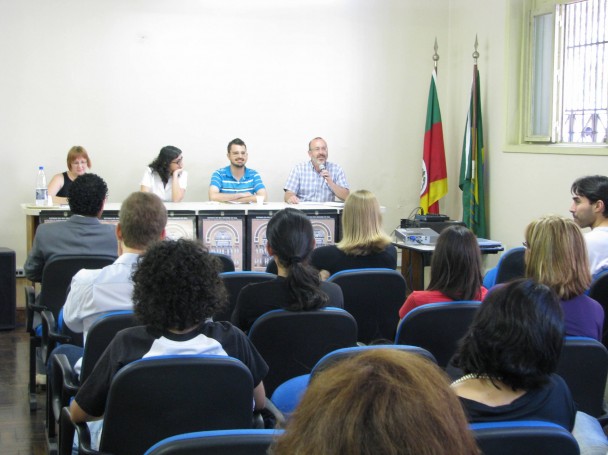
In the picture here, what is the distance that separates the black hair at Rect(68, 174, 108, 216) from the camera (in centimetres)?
388

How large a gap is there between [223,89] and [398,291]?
4.49m

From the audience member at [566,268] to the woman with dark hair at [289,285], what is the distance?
2.64ft

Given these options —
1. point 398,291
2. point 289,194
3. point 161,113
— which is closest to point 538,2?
point 289,194

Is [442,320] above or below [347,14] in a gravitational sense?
below

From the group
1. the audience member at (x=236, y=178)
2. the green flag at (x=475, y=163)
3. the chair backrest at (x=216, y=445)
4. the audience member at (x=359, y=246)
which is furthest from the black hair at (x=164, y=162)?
the chair backrest at (x=216, y=445)

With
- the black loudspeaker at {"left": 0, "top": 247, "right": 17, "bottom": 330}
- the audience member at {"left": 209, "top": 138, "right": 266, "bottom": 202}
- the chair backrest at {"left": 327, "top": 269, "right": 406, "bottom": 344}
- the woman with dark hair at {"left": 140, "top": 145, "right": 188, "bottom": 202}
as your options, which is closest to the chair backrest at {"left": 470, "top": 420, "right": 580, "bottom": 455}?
the chair backrest at {"left": 327, "top": 269, "right": 406, "bottom": 344}

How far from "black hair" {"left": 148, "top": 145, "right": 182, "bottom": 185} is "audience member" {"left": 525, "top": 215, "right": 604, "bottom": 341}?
458cm

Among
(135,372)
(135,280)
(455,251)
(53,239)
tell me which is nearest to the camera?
(135,372)

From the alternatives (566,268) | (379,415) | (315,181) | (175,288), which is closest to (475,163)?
(315,181)

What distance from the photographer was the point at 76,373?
9.02ft

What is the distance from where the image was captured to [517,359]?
5.86 feet

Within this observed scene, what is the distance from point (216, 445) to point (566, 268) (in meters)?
1.85

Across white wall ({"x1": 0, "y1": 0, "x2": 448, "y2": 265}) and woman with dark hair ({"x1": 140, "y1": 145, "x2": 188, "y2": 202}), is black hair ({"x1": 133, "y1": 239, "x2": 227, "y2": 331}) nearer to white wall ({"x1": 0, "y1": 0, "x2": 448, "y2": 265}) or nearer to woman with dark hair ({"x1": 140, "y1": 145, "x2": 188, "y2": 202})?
woman with dark hair ({"x1": 140, "y1": 145, "x2": 188, "y2": 202})

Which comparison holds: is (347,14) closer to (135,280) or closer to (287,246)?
(287,246)
